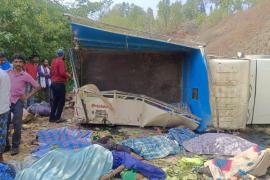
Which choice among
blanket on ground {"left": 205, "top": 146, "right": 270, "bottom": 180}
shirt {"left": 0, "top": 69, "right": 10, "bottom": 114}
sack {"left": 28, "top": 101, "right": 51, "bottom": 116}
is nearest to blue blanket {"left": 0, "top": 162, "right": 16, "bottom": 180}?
shirt {"left": 0, "top": 69, "right": 10, "bottom": 114}

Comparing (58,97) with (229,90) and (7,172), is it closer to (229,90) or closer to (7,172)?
(229,90)

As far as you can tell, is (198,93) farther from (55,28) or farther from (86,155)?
(55,28)

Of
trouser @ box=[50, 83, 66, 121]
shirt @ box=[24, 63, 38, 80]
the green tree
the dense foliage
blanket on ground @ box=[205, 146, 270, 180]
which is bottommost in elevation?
blanket on ground @ box=[205, 146, 270, 180]

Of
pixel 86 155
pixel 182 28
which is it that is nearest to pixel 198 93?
pixel 86 155

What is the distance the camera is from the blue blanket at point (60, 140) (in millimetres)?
6355

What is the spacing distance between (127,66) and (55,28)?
453 cm

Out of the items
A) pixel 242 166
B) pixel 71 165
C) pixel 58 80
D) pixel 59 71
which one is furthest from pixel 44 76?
pixel 242 166

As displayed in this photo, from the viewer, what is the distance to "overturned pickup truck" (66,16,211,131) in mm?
8805

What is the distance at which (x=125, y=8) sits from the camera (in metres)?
66.9

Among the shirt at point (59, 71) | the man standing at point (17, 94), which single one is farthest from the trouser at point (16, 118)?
the shirt at point (59, 71)

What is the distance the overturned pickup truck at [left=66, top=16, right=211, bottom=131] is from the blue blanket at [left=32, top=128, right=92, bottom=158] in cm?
119

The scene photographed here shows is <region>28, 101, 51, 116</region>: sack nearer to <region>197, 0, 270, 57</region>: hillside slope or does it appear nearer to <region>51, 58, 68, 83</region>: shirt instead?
<region>51, 58, 68, 83</region>: shirt

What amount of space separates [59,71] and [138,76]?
7.34 feet

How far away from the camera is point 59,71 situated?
9.16m
